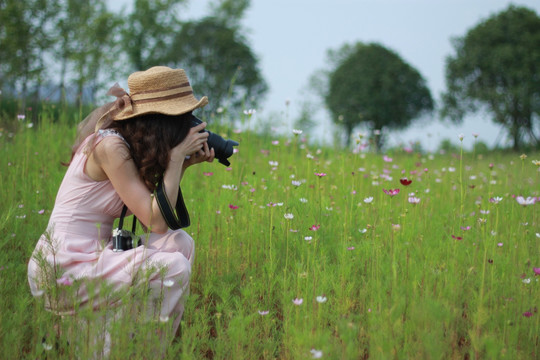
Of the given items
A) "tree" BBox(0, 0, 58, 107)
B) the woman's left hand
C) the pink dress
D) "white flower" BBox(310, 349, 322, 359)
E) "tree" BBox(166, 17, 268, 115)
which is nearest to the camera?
"white flower" BBox(310, 349, 322, 359)

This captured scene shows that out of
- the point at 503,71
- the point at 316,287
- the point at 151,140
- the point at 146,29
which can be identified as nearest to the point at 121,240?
the point at 151,140

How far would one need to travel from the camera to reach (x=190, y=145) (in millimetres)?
2221

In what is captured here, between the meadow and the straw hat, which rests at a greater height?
the straw hat

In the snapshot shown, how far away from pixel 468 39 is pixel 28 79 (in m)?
15.2

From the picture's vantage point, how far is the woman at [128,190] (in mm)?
2072

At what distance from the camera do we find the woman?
2.07 m

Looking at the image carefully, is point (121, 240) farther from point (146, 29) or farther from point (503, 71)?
point (146, 29)

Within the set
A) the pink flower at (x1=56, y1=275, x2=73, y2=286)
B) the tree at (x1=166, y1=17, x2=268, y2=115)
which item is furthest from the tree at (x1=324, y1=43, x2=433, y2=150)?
the pink flower at (x1=56, y1=275, x2=73, y2=286)

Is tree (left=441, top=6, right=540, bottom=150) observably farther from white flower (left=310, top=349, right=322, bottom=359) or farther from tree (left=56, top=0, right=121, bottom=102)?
white flower (left=310, top=349, right=322, bottom=359)

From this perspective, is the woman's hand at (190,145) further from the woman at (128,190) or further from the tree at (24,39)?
the tree at (24,39)

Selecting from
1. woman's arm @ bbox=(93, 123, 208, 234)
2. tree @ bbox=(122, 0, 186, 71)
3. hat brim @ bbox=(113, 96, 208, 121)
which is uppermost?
tree @ bbox=(122, 0, 186, 71)

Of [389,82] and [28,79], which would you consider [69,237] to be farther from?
[389,82]

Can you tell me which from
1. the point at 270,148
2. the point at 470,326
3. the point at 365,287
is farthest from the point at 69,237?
the point at 270,148

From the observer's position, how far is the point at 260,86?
20281mm
